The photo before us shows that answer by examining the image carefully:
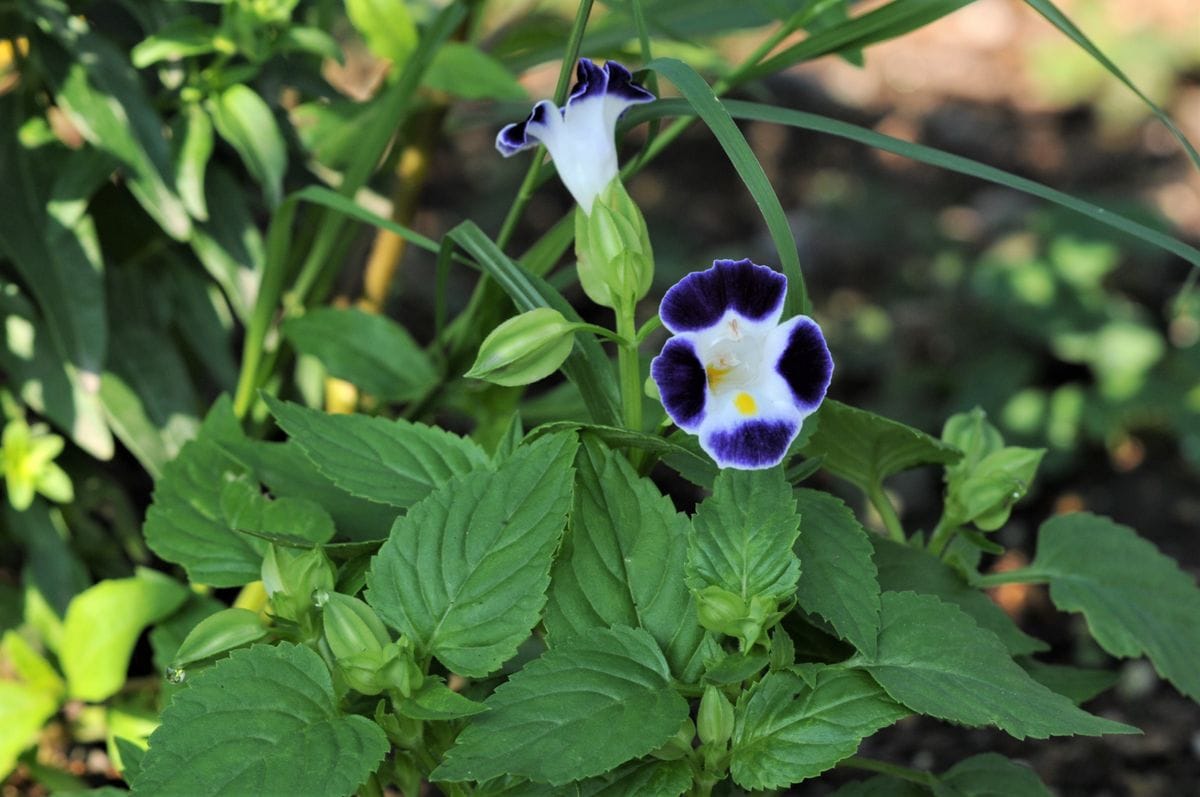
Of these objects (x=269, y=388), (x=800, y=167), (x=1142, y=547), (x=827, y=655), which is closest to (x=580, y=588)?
(x=827, y=655)

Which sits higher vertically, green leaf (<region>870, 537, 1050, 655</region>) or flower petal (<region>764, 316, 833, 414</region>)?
flower petal (<region>764, 316, 833, 414</region>)

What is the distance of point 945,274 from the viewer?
2.34 metres

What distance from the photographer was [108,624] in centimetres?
119

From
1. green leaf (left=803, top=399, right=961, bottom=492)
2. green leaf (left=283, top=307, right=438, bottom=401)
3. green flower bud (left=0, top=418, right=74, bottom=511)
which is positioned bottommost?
green flower bud (left=0, top=418, right=74, bottom=511)

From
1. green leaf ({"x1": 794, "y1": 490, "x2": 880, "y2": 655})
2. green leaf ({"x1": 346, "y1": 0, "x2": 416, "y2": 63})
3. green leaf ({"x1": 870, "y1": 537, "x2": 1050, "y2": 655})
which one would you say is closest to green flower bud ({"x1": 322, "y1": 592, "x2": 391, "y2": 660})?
green leaf ({"x1": 794, "y1": 490, "x2": 880, "y2": 655})

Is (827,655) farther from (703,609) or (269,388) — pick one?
(269,388)

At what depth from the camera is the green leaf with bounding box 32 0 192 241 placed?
1.19m

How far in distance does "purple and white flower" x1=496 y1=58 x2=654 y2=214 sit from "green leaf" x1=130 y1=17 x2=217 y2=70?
1.38 ft

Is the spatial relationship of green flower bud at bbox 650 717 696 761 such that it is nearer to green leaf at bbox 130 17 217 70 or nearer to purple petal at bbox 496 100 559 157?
purple petal at bbox 496 100 559 157

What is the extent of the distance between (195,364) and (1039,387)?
4.34 feet

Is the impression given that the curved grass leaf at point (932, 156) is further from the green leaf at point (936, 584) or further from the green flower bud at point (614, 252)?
the green leaf at point (936, 584)

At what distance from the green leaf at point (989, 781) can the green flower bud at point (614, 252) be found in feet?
1.42

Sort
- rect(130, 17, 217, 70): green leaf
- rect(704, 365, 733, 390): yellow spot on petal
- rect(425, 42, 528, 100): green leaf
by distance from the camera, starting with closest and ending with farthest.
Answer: rect(704, 365, 733, 390): yellow spot on petal < rect(130, 17, 217, 70): green leaf < rect(425, 42, 528, 100): green leaf

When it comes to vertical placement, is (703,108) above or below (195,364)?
above
